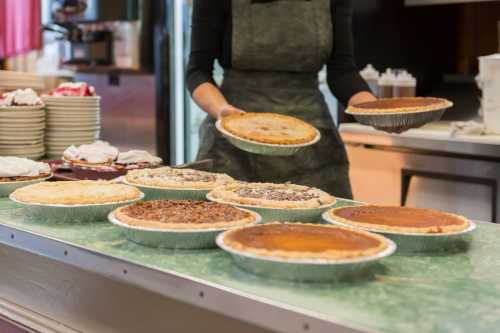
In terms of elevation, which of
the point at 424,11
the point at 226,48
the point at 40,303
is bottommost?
the point at 40,303

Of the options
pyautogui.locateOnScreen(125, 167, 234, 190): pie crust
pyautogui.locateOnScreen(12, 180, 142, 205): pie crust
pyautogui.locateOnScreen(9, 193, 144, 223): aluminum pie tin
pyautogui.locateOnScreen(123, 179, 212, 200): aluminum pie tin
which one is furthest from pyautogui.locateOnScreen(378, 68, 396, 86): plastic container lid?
pyautogui.locateOnScreen(9, 193, 144, 223): aluminum pie tin

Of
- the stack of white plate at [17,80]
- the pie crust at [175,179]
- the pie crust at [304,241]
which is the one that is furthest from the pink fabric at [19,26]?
the pie crust at [304,241]

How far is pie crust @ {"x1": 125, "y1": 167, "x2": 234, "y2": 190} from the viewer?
172 cm

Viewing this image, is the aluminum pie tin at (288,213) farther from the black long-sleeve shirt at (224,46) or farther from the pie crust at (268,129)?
the black long-sleeve shirt at (224,46)

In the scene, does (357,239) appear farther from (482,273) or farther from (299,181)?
(299,181)

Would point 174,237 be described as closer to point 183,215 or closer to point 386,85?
point 183,215

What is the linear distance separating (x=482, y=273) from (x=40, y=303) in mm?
914

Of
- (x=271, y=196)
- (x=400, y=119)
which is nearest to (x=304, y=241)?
(x=271, y=196)

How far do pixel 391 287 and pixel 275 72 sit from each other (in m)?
1.58

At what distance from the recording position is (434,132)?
3.00 metres

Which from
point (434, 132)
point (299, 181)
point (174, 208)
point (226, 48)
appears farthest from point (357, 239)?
point (434, 132)

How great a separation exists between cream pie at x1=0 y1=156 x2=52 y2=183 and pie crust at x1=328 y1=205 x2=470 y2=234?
0.88 meters

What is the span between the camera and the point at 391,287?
1.08 m

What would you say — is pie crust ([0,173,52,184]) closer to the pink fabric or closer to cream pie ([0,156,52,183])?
cream pie ([0,156,52,183])
